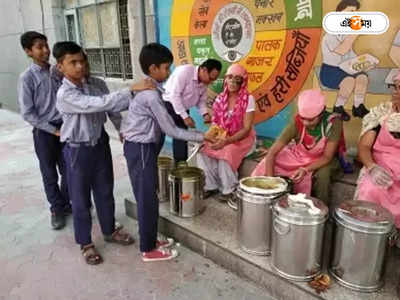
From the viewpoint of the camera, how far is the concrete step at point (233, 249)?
6.83ft

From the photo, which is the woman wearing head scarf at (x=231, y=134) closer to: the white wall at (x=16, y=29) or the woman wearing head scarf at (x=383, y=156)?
the woman wearing head scarf at (x=383, y=156)

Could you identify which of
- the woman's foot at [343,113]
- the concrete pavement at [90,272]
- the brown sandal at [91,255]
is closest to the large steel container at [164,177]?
the concrete pavement at [90,272]

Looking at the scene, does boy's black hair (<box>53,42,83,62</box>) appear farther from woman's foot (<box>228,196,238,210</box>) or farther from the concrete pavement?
woman's foot (<box>228,196,238,210</box>)

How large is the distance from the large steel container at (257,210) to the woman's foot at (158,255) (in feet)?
1.96

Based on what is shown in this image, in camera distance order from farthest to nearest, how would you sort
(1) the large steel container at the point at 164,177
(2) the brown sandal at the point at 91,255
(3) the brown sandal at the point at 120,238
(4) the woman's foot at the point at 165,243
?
(1) the large steel container at the point at 164,177 → (3) the brown sandal at the point at 120,238 → (4) the woman's foot at the point at 165,243 → (2) the brown sandal at the point at 91,255

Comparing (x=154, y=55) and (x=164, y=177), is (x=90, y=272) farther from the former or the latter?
(x=154, y=55)

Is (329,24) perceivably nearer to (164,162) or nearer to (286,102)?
(286,102)

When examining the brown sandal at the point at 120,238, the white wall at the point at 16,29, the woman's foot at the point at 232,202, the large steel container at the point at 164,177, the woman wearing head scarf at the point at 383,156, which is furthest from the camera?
the white wall at the point at 16,29

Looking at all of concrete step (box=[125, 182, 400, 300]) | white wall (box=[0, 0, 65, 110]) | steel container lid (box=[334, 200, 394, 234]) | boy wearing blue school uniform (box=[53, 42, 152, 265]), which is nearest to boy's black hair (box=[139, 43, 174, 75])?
boy wearing blue school uniform (box=[53, 42, 152, 265])

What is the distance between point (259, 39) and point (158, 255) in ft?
8.19

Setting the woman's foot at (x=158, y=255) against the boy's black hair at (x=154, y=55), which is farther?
the woman's foot at (x=158, y=255)

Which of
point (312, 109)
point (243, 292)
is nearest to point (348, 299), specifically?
point (243, 292)

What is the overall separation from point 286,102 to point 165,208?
168 cm

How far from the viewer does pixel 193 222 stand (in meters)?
2.98
